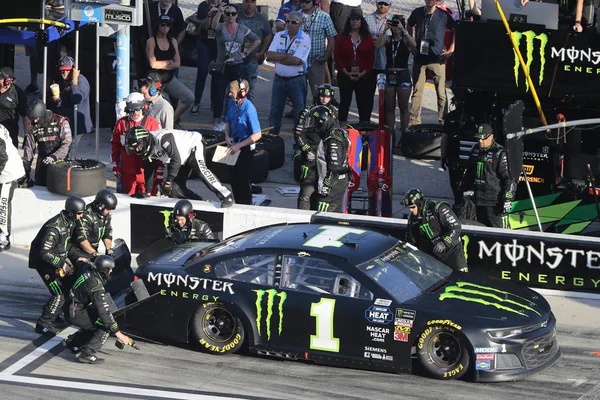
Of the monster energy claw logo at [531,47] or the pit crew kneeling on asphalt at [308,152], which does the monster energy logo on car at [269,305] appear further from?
the monster energy claw logo at [531,47]

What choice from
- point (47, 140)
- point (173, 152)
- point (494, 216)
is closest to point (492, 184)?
point (494, 216)

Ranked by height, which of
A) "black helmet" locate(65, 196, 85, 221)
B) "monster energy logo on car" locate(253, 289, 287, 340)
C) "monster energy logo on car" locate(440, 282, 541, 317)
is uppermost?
"black helmet" locate(65, 196, 85, 221)

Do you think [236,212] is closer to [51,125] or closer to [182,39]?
[51,125]

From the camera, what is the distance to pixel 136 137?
46.6 feet

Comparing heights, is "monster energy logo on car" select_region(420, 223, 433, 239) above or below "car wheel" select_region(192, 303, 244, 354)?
above

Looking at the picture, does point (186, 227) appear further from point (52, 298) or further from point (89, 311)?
point (89, 311)

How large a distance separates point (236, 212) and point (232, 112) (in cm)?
169

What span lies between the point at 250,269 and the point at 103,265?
1.39 meters

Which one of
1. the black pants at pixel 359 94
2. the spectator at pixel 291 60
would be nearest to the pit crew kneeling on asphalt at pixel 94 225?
the spectator at pixel 291 60

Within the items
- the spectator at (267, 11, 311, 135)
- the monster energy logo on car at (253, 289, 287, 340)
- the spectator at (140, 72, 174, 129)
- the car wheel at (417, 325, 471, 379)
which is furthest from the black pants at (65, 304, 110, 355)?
the spectator at (267, 11, 311, 135)

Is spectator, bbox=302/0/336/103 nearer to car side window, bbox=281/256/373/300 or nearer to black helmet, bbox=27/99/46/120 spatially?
→ black helmet, bbox=27/99/46/120

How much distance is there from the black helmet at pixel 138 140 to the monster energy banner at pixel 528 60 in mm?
4303

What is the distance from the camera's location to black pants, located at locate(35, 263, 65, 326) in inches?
472

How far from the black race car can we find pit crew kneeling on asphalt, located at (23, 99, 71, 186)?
13.0 feet
